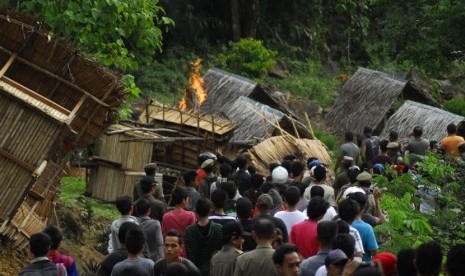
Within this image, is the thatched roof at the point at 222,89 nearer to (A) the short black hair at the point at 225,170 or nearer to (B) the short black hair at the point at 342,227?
(A) the short black hair at the point at 225,170

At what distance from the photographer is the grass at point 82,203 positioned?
19.1 meters

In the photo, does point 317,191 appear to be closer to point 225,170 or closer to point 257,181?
point 257,181

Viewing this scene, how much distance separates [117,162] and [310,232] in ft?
31.2

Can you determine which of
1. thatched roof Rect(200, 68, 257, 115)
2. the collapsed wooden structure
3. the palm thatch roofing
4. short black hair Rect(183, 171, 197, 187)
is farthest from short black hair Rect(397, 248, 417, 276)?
the palm thatch roofing

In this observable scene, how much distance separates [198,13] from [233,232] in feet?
84.1

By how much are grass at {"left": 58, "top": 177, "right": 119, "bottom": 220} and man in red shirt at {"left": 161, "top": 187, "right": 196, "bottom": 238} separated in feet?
19.0

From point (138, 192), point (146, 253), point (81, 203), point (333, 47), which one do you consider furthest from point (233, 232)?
point (333, 47)

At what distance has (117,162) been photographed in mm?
20891

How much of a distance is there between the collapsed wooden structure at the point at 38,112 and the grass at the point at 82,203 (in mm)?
2861

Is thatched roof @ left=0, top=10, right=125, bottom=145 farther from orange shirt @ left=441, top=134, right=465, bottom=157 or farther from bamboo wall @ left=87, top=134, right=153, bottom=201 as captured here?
orange shirt @ left=441, top=134, right=465, bottom=157

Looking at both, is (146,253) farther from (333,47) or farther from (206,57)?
(333,47)

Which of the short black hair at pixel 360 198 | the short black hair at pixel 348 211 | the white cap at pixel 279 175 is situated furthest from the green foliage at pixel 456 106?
the short black hair at pixel 348 211

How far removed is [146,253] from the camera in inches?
484

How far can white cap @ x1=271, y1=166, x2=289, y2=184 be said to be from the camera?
16.3 metres
